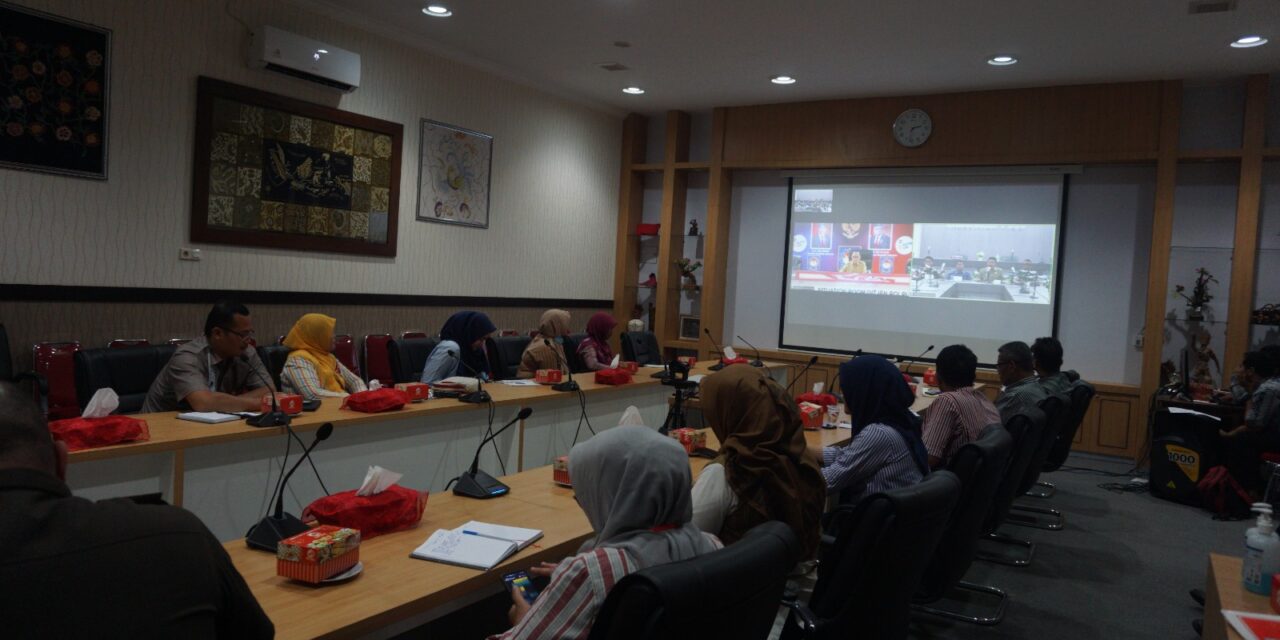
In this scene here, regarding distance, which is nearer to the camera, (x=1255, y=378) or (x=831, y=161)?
(x=1255, y=378)

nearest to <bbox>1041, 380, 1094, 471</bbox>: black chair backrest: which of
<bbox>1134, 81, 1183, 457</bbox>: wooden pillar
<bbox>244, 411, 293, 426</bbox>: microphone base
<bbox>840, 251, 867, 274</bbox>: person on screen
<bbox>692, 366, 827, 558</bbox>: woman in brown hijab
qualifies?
<bbox>1134, 81, 1183, 457</bbox>: wooden pillar

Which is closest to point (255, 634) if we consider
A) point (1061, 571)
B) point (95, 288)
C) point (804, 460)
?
point (804, 460)

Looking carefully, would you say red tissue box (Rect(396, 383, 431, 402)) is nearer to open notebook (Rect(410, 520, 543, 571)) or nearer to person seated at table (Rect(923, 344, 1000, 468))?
open notebook (Rect(410, 520, 543, 571))

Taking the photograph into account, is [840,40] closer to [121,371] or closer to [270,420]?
[270,420]

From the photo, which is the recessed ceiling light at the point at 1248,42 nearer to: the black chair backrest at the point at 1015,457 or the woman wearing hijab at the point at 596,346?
the black chair backrest at the point at 1015,457

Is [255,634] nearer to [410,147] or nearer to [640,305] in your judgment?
[410,147]

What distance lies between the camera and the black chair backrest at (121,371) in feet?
11.3

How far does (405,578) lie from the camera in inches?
67.9

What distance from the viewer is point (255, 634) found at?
1.17m

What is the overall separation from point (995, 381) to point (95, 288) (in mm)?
6656

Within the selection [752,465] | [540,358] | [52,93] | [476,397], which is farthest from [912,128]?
[52,93]

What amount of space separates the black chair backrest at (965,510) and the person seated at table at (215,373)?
2.63 metres

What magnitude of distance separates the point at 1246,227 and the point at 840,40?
347 cm

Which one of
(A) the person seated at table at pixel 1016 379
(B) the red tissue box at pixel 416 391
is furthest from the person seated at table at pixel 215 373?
(A) the person seated at table at pixel 1016 379
